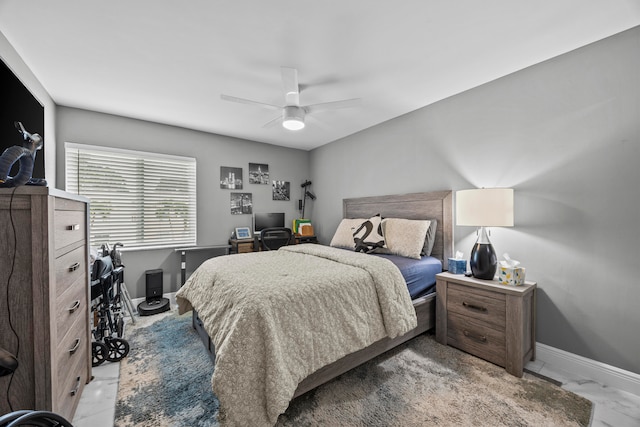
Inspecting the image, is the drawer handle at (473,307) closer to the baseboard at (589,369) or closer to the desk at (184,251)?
the baseboard at (589,369)

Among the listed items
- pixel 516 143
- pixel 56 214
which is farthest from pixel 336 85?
pixel 56 214

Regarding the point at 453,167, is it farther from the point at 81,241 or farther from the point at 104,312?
the point at 104,312

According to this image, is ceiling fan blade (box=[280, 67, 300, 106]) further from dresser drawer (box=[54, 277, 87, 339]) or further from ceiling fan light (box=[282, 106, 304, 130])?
dresser drawer (box=[54, 277, 87, 339])

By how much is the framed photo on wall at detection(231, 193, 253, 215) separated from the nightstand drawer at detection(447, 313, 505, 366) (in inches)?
127

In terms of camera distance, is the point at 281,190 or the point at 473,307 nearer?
the point at 473,307

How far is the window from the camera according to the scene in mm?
3107

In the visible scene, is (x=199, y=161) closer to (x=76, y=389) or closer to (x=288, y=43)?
(x=288, y=43)

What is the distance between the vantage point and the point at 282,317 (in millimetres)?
1486

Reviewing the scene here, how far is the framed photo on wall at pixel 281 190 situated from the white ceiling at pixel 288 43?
1.89 metres

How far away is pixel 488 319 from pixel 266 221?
3.36 meters

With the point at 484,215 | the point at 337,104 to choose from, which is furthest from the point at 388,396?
the point at 337,104

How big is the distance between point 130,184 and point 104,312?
186cm

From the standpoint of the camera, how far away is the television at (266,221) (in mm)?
4309

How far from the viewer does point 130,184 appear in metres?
3.37
